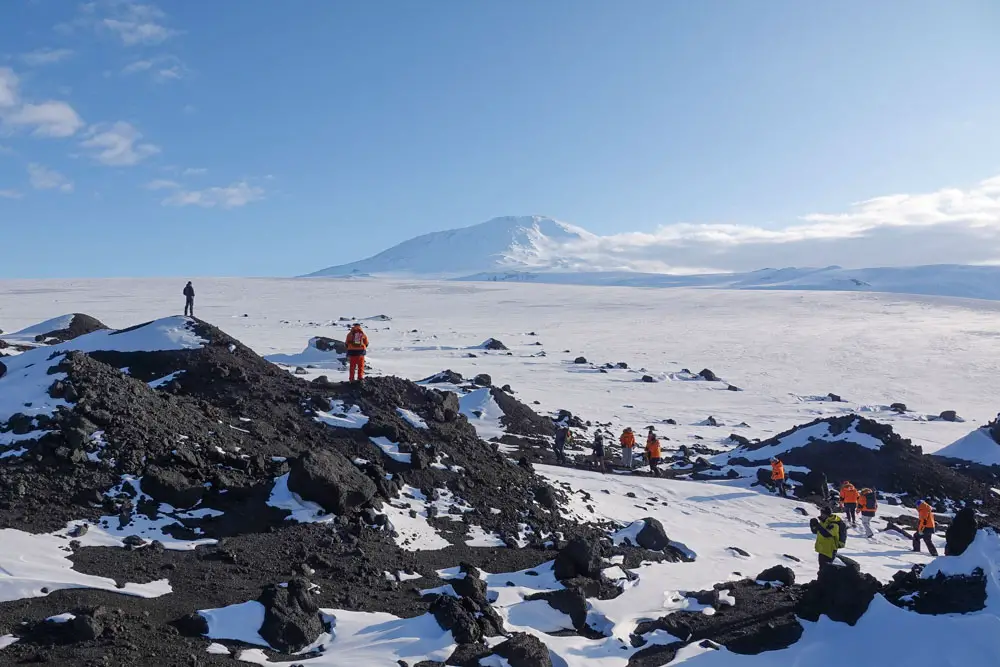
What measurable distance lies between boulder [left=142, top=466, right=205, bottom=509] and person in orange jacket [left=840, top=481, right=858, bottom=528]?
12.3 m

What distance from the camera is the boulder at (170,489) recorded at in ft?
32.0

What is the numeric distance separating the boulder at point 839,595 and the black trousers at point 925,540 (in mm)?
6252

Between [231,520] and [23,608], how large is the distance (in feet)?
9.58

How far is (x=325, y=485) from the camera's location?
10188mm

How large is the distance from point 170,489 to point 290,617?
3.41 meters

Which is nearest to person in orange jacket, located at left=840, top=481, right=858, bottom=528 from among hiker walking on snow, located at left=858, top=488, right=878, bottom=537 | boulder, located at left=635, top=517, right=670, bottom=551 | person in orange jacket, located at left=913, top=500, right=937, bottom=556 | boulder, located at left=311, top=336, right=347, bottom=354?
hiker walking on snow, located at left=858, top=488, right=878, bottom=537

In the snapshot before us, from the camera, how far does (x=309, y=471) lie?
10.2 metres

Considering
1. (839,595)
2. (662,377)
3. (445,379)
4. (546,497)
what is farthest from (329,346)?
(839,595)

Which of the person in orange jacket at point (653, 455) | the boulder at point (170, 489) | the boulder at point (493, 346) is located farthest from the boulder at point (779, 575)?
the boulder at point (493, 346)

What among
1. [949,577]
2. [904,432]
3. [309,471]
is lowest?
[904,432]

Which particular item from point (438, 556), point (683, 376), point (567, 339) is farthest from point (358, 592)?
point (567, 339)

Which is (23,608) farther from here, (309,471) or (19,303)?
(19,303)

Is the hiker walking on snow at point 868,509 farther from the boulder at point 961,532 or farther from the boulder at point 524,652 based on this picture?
the boulder at point 524,652

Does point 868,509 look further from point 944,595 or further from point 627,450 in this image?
point 944,595
